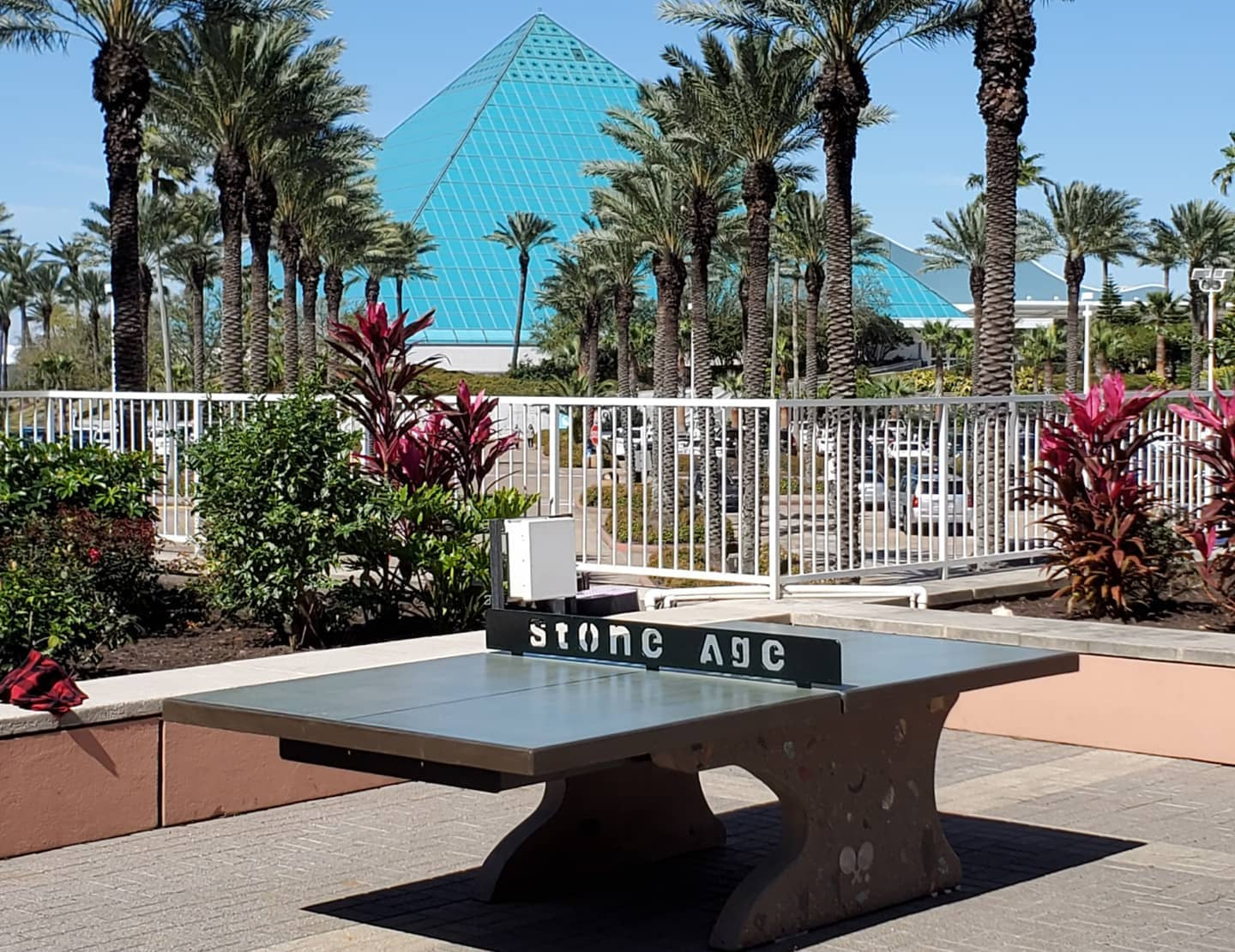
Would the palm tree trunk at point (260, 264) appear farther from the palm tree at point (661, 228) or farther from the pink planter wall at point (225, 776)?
the pink planter wall at point (225, 776)

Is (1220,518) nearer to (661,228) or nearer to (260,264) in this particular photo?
(661,228)

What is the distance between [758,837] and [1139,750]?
2.93 m

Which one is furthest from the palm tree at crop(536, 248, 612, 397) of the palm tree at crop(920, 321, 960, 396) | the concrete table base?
the concrete table base

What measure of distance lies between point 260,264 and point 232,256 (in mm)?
2913

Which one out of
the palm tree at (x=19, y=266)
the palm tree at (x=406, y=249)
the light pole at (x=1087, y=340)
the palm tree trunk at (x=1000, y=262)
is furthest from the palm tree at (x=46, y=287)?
the palm tree trunk at (x=1000, y=262)

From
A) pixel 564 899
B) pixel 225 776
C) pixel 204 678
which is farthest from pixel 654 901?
pixel 204 678

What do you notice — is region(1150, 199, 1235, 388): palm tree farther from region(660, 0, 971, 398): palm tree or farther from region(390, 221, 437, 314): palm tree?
region(660, 0, 971, 398): palm tree

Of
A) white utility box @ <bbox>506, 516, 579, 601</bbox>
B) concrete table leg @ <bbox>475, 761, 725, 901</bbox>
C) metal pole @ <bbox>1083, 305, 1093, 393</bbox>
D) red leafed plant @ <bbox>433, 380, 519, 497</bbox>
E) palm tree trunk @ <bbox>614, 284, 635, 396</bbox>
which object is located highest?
palm tree trunk @ <bbox>614, 284, 635, 396</bbox>

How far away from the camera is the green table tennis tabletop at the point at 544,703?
15.4 ft

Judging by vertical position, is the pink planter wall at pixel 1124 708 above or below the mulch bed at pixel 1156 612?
below

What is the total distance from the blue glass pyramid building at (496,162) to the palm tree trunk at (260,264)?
6995cm

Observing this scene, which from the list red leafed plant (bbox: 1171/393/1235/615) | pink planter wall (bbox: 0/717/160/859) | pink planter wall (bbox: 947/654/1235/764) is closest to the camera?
pink planter wall (bbox: 0/717/160/859)

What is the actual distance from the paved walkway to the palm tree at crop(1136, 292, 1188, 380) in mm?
83140

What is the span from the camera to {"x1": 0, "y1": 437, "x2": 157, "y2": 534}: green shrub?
32.1 feet
